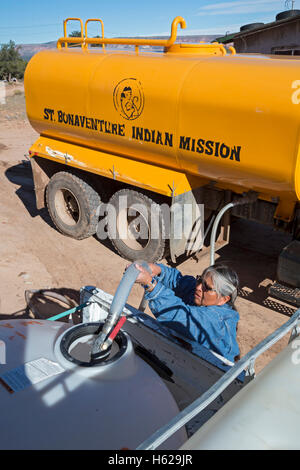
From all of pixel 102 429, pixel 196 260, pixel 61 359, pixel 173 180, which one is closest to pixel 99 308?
pixel 61 359

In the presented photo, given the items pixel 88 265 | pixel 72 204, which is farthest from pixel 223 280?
pixel 72 204

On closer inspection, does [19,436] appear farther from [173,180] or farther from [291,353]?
[173,180]

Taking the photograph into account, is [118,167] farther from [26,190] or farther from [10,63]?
[10,63]

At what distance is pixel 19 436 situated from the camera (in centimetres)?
167

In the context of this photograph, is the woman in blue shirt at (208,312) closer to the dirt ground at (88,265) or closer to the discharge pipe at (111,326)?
the discharge pipe at (111,326)

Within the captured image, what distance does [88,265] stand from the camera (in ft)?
20.2

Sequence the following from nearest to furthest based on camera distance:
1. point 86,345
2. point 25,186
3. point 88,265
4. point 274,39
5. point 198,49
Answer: point 86,345
point 198,49
point 88,265
point 25,186
point 274,39

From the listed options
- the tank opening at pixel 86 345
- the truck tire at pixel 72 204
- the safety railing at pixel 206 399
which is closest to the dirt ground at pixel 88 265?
the truck tire at pixel 72 204

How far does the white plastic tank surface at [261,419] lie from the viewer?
3.99ft

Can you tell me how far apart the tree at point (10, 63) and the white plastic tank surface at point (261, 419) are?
49.2 metres

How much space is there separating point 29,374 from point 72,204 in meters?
5.52

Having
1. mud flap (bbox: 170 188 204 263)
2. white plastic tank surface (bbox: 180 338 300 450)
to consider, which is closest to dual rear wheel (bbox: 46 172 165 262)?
mud flap (bbox: 170 188 204 263)

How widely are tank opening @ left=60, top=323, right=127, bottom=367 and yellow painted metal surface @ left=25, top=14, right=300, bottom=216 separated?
107 inches

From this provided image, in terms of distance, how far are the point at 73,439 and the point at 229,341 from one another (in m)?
1.44
